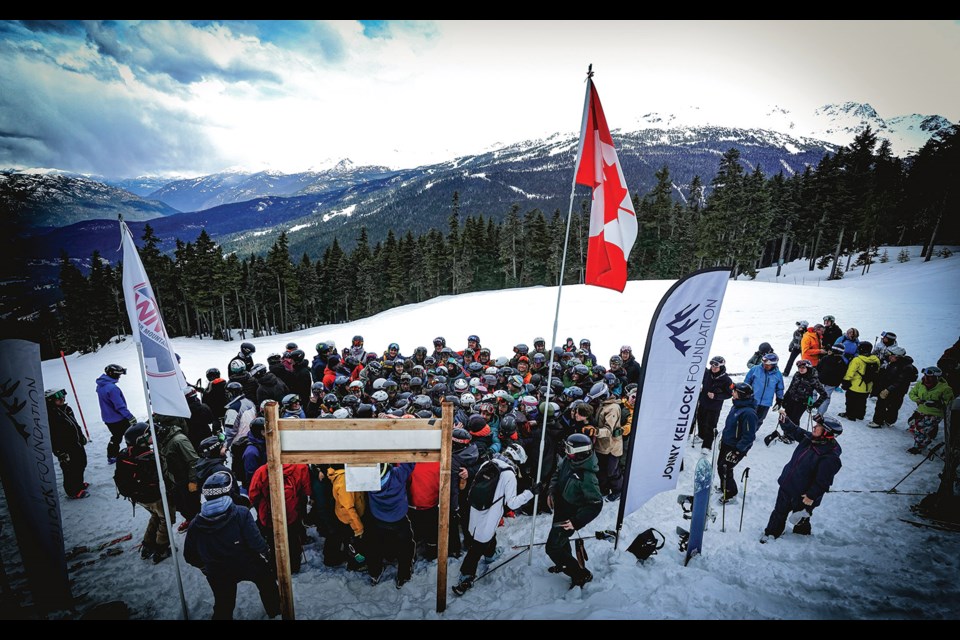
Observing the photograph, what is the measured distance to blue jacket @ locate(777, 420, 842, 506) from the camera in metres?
5.16

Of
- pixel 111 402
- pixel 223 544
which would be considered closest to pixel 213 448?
pixel 223 544

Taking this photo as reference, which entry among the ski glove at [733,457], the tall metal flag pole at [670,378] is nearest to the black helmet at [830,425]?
the ski glove at [733,457]

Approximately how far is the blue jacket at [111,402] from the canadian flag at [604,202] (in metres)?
9.57

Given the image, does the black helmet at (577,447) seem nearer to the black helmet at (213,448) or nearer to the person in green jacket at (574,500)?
the person in green jacket at (574,500)

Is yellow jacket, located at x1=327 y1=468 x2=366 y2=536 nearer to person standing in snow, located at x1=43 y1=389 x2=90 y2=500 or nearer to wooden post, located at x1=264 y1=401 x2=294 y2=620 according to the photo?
wooden post, located at x1=264 y1=401 x2=294 y2=620

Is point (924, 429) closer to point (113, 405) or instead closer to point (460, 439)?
point (460, 439)

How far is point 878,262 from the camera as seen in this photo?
35844 millimetres

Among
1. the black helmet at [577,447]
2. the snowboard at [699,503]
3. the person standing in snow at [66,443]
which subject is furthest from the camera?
the person standing in snow at [66,443]

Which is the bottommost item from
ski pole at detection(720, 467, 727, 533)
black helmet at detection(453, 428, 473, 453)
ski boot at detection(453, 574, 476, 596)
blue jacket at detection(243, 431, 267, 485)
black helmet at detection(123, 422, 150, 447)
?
ski boot at detection(453, 574, 476, 596)

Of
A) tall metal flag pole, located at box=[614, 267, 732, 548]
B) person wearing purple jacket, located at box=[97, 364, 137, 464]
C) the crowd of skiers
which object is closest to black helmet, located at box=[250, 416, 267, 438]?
the crowd of skiers

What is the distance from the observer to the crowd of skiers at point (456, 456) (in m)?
4.56

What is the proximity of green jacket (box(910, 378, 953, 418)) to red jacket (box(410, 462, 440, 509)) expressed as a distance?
32.2 feet
